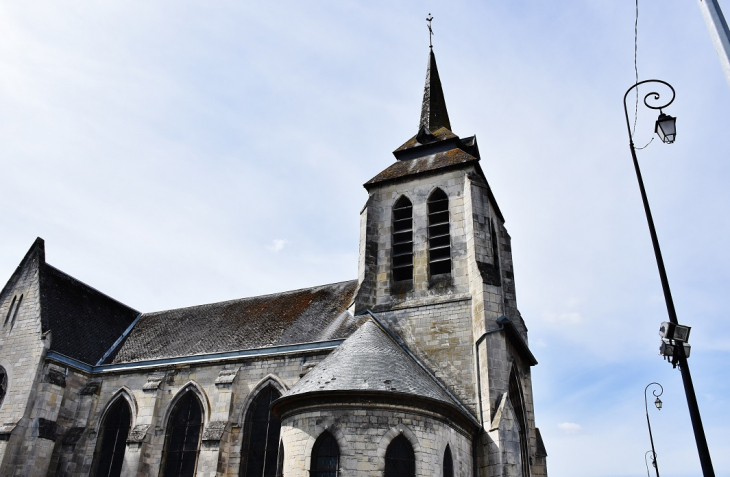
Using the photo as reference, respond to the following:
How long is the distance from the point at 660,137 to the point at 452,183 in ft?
33.3

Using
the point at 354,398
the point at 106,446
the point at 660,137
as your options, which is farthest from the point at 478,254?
the point at 106,446

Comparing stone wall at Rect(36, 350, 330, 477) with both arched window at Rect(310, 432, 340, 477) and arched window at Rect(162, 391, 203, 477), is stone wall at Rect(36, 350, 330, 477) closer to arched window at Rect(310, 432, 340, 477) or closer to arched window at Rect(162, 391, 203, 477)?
arched window at Rect(162, 391, 203, 477)

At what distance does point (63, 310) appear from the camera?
20.5 meters

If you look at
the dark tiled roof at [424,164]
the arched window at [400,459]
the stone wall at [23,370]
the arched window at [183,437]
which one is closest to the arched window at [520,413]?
the arched window at [400,459]

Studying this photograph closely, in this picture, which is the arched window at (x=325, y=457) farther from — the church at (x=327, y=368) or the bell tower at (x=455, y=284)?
the bell tower at (x=455, y=284)

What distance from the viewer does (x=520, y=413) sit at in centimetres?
1641

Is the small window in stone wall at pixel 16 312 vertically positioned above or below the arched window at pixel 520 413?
above

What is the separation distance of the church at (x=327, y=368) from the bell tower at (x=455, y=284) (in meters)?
0.05

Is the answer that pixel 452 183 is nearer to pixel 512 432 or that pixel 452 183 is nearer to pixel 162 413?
pixel 512 432

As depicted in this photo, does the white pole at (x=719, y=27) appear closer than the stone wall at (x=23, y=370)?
Yes

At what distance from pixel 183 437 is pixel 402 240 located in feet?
28.9

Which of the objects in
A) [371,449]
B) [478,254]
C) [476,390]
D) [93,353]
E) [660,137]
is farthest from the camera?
[93,353]

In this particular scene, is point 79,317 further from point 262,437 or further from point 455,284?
point 455,284

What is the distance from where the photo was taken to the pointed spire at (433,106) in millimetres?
22750
